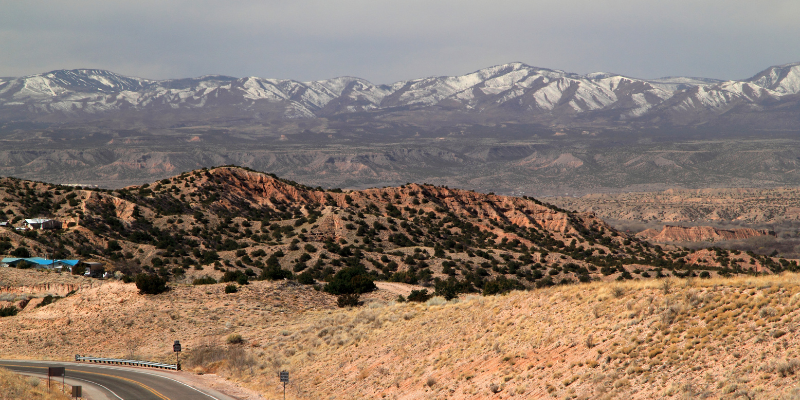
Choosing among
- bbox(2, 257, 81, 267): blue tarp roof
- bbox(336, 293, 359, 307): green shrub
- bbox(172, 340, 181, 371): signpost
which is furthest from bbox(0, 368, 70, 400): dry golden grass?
bbox(2, 257, 81, 267): blue tarp roof

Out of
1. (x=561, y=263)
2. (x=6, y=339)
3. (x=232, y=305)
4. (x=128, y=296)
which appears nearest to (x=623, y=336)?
(x=232, y=305)

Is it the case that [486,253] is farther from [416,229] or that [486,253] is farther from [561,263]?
[416,229]

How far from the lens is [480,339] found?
28.1m

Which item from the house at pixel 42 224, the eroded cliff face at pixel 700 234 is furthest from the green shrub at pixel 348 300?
the eroded cliff face at pixel 700 234

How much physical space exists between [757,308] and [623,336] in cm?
428

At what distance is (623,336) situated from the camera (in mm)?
22953

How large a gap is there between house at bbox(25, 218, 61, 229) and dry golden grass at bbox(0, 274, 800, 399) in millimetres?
24205

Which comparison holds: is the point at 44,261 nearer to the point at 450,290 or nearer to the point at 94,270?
the point at 94,270

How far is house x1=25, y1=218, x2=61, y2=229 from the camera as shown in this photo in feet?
220

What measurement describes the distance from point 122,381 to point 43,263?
1273 inches

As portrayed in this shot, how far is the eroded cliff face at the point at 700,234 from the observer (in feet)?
388

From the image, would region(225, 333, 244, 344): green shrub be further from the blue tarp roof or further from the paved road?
the blue tarp roof

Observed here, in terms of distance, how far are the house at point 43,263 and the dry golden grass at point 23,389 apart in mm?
32027

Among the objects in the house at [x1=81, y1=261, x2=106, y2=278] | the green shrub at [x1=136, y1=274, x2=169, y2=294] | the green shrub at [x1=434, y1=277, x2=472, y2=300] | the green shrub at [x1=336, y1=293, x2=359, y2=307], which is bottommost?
the house at [x1=81, y1=261, x2=106, y2=278]
